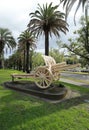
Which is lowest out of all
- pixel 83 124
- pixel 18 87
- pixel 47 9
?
pixel 83 124

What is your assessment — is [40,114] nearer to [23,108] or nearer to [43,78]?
[23,108]

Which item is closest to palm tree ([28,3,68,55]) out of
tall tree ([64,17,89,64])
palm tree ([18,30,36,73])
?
tall tree ([64,17,89,64])

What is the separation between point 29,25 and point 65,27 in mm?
5033

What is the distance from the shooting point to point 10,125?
957cm

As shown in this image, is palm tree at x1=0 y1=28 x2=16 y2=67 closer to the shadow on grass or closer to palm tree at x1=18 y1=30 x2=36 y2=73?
palm tree at x1=18 y1=30 x2=36 y2=73

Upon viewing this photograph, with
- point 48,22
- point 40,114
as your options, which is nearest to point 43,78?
point 40,114

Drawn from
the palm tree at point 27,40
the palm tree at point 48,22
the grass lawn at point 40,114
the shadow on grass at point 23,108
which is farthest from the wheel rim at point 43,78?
the palm tree at point 27,40

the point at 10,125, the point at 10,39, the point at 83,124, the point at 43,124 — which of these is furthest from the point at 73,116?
the point at 10,39

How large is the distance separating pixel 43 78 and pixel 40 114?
17.6 feet

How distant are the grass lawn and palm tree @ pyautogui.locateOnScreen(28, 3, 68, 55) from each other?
67.3ft

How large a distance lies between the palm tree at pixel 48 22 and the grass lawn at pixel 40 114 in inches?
808

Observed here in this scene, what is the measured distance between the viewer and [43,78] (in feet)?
53.0

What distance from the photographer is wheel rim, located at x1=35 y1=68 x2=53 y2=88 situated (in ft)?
52.3

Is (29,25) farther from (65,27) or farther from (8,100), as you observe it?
(8,100)
